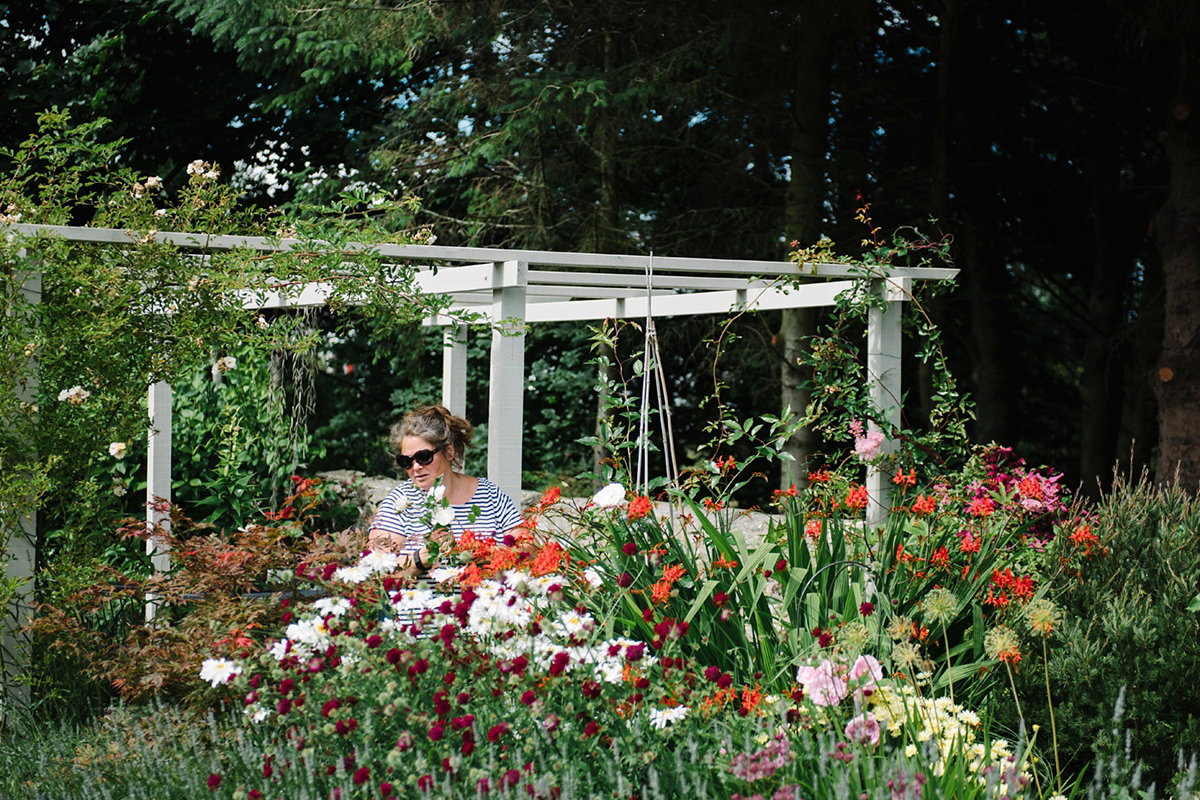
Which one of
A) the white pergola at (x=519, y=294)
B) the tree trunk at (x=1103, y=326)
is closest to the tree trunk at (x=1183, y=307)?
the tree trunk at (x=1103, y=326)

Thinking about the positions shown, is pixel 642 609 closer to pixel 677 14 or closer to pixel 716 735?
pixel 716 735

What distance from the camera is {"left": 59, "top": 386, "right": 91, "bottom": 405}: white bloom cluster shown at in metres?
3.89

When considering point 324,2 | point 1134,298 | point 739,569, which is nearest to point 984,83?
point 1134,298

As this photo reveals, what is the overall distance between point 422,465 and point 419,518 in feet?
0.91

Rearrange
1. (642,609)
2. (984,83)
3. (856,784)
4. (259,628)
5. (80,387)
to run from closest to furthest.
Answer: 1. (856,784)
2. (642,609)
3. (259,628)
4. (80,387)
5. (984,83)

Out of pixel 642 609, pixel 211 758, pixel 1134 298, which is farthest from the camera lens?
pixel 1134 298

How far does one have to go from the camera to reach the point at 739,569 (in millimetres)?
3303

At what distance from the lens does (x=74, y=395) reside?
389cm

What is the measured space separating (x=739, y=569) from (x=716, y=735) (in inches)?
41.3

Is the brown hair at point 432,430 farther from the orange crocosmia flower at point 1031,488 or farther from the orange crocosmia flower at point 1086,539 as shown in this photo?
the orange crocosmia flower at point 1086,539

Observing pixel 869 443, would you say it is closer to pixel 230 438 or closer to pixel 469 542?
pixel 469 542

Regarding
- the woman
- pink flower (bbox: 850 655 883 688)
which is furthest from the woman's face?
pink flower (bbox: 850 655 883 688)

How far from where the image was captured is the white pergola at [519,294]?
13.7 ft

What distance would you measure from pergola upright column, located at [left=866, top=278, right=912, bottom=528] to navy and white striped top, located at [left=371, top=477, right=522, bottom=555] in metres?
1.65
